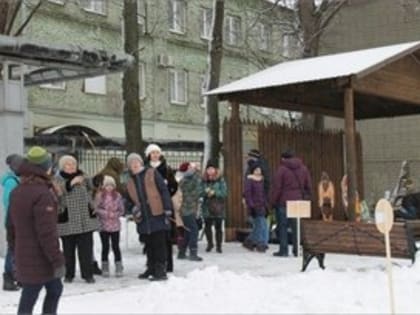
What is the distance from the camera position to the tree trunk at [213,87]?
60.4 feet

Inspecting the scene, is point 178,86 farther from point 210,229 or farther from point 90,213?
point 90,213

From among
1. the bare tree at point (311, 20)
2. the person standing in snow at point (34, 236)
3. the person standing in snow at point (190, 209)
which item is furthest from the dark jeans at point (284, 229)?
the bare tree at point (311, 20)

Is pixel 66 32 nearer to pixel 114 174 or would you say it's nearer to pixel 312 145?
pixel 312 145

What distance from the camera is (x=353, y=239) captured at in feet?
36.7

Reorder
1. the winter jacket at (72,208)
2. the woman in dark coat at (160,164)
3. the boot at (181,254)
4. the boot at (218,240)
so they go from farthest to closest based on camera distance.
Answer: the boot at (218,240) → the boot at (181,254) → the woman in dark coat at (160,164) → the winter jacket at (72,208)

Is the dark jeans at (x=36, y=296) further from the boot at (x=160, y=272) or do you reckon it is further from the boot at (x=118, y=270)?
the boot at (x=118, y=270)

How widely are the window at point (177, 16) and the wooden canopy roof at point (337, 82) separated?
1825 cm

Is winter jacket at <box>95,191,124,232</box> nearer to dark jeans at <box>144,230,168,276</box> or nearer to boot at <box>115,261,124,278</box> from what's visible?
boot at <box>115,261,124,278</box>

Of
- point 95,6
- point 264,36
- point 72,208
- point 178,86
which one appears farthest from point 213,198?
point 178,86

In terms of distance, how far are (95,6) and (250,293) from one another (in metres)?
24.9

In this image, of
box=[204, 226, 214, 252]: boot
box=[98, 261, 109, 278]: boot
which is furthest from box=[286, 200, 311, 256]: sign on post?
box=[98, 261, 109, 278]: boot

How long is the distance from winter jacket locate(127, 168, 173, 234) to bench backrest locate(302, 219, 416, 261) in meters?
2.20

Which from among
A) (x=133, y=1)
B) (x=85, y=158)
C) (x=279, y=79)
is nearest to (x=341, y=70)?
(x=279, y=79)

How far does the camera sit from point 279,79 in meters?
15.0
